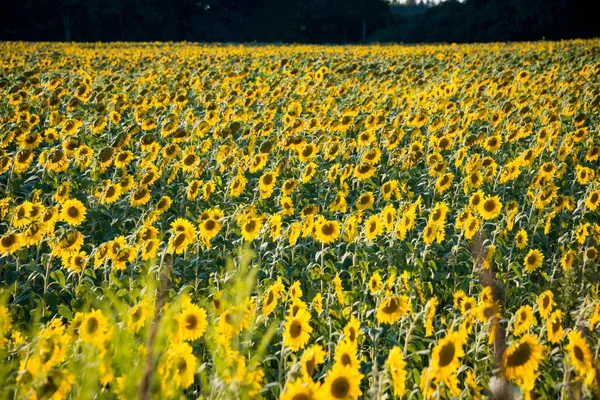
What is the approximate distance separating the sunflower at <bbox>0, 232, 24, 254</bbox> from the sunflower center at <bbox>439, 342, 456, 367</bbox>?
8.83ft

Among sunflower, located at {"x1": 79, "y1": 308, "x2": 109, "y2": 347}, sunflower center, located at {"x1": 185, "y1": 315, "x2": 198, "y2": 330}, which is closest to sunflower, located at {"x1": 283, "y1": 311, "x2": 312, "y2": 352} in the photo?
sunflower center, located at {"x1": 185, "y1": 315, "x2": 198, "y2": 330}

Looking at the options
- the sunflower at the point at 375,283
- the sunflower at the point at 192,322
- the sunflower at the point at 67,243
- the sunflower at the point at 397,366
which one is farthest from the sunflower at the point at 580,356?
the sunflower at the point at 67,243

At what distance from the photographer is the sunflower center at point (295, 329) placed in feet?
8.26

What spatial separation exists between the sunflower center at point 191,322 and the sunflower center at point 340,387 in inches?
41.5

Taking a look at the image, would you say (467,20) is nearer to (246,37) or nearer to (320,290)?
(246,37)

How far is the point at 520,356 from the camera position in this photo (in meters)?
1.96

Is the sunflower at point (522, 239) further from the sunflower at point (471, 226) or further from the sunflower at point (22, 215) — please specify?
the sunflower at point (22, 215)

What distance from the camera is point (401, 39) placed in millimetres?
42125

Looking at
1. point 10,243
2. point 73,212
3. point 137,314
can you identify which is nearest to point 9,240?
point 10,243

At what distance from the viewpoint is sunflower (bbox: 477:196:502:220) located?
14.2ft

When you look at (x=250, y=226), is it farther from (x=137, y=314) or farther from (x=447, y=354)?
(x=447, y=354)

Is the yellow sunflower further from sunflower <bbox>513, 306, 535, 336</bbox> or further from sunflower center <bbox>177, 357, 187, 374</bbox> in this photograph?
sunflower center <bbox>177, 357, 187, 374</bbox>

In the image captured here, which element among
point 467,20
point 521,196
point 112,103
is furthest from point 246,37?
point 521,196

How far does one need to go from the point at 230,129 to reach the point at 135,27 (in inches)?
1762
